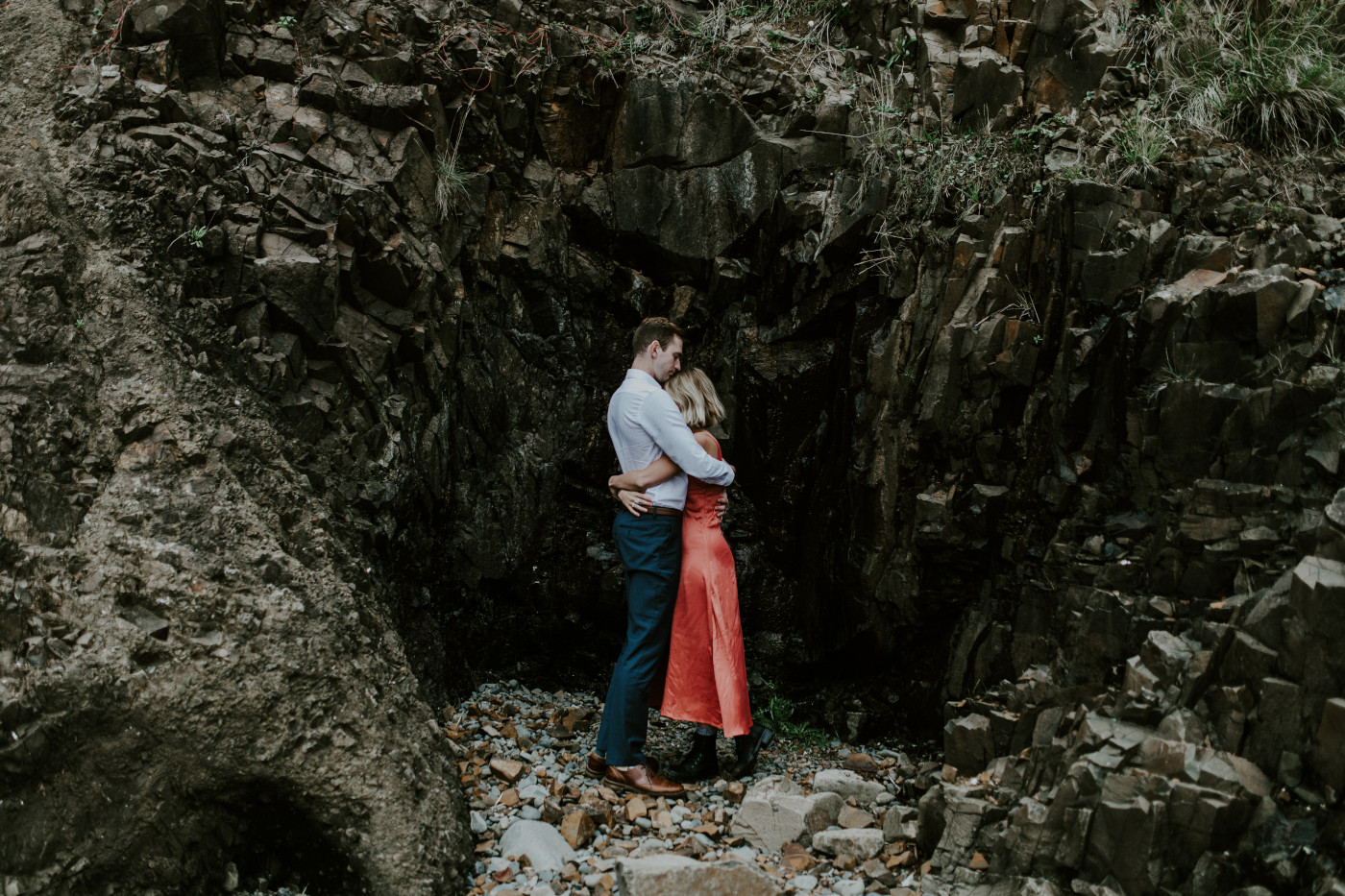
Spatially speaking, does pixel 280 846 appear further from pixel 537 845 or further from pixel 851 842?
pixel 851 842

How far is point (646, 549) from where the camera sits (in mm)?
4121

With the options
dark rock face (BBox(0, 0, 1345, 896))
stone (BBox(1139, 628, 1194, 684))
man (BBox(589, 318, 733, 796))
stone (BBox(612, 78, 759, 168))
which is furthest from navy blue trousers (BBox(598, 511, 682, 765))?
stone (BBox(612, 78, 759, 168))

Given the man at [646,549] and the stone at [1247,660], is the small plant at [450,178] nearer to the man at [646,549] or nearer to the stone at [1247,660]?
the man at [646,549]

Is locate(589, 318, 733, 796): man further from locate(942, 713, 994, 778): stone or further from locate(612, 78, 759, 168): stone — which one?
locate(612, 78, 759, 168): stone

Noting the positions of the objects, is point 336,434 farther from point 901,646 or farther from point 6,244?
point 901,646

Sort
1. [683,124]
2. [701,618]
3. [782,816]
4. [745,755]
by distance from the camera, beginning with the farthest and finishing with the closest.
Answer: [683,124]
[745,755]
[701,618]
[782,816]

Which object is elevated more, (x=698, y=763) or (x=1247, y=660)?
(x=1247, y=660)

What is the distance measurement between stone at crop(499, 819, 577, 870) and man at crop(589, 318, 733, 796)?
0.52m

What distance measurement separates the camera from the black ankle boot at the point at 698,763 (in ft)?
13.9

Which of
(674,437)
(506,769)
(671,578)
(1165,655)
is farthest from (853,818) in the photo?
(674,437)

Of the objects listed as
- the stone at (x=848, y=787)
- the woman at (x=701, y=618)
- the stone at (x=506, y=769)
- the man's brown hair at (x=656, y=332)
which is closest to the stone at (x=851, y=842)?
the stone at (x=848, y=787)

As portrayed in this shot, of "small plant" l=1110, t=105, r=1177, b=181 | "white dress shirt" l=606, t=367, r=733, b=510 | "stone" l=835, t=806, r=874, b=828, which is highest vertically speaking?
"small plant" l=1110, t=105, r=1177, b=181

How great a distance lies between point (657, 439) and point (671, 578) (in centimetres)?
69

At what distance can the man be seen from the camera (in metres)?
4.04
